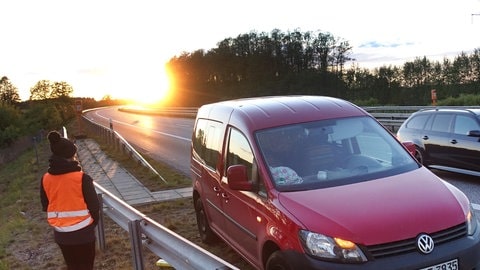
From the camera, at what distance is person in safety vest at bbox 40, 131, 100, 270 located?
4.83m

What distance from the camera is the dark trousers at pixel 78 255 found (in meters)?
5.01

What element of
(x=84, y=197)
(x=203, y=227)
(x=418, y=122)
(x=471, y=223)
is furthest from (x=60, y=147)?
(x=418, y=122)

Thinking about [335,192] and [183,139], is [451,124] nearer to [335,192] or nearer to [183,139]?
[335,192]

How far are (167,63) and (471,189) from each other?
110 metres

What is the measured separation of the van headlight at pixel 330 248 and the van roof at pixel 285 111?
5.56 feet

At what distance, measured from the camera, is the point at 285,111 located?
18.6 feet

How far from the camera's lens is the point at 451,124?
36.5 feet

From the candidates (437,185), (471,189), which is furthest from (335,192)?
(471,189)

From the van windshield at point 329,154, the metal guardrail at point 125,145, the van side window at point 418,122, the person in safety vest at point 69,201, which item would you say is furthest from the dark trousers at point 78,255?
the van side window at point 418,122

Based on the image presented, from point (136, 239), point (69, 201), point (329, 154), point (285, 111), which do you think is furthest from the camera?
Result: point (285, 111)

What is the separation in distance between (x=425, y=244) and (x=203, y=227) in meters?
3.83

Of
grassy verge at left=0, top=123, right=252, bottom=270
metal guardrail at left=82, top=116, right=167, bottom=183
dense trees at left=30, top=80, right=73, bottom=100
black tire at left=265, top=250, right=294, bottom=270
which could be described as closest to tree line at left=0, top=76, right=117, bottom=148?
dense trees at left=30, top=80, right=73, bottom=100

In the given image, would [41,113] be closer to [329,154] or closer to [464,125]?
[464,125]

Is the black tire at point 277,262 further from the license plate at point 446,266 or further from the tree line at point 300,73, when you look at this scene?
the tree line at point 300,73
